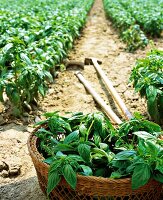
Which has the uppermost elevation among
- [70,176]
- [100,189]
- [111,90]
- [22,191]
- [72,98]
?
[70,176]

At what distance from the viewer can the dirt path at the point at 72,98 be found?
3.17 m

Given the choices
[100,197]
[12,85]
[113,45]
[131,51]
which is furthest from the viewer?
[113,45]

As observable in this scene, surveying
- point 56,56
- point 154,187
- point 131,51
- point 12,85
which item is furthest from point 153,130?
point 131,51

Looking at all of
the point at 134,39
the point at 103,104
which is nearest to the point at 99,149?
the point at 103,104

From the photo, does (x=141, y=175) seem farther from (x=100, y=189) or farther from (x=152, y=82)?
(x=152, y=82)

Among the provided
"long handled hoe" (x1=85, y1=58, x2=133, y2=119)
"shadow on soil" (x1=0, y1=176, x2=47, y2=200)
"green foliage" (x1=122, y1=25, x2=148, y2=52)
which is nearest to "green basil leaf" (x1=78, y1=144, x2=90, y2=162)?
"shadow on soil" (x1=0, y1=176, x2=47, y2=200)

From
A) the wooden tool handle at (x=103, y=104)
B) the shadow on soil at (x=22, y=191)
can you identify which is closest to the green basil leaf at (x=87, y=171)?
the shadow on soil at (x=22, y=191)

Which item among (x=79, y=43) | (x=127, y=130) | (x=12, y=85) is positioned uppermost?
(x=127, y=130)

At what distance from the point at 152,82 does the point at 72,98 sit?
1706mm

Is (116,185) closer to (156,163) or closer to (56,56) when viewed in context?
(156,163)

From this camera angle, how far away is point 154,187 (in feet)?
7.86

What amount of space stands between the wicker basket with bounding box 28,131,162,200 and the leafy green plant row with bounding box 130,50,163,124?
1.48m

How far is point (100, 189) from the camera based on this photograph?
231 cm

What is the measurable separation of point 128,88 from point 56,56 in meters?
1.33
